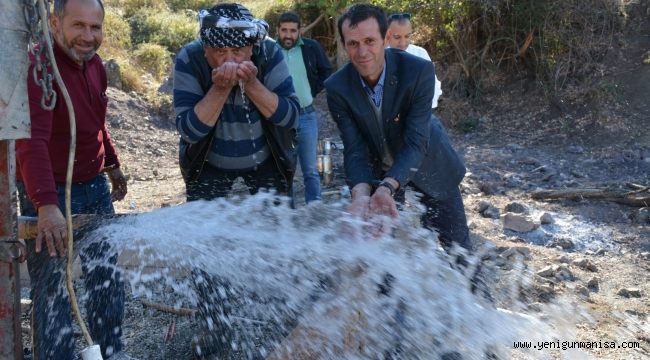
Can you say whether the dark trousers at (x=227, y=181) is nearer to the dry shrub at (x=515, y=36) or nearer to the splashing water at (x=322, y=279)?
the splashing water at (x=322, y=279)

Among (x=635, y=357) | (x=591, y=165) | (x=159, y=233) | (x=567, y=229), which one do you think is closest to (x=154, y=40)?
(x=591, y=165)

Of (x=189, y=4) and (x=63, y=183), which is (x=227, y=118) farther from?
(x=189, y=4)

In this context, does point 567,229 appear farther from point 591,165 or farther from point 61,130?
point 61,130

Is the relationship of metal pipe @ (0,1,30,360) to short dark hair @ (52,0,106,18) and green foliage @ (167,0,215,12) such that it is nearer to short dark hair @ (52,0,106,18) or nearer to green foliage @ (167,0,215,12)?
short dark hair @ (52,0,106,18)

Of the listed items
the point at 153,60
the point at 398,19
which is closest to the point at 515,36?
the point at 398,19

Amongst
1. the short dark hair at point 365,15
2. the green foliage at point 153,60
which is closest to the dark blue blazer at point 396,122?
the short dark hair at point 365,15

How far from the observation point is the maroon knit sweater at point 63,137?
288 centimetres

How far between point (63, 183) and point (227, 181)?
32.5 inches

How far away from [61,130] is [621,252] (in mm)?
4460

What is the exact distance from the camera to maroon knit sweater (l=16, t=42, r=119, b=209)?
2883 millimetres

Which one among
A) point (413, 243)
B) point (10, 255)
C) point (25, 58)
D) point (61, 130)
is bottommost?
point (413, 243)

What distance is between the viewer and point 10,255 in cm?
221

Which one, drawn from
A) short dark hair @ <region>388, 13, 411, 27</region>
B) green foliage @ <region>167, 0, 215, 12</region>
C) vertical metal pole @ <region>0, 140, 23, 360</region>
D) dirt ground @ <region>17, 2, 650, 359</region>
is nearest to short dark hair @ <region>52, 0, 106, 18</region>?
vertical metal pole @ <region>0, 140, 23, 360</region>

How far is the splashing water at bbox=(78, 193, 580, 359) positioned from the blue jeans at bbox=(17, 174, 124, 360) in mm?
165
